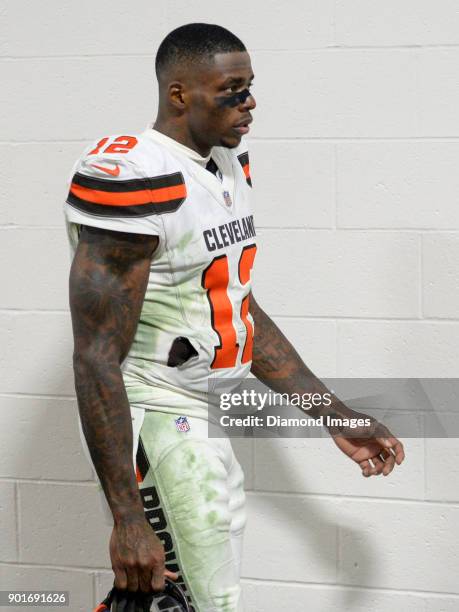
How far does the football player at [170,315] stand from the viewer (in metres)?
1.82

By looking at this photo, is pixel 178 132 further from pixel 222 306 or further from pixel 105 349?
pixel 105 349

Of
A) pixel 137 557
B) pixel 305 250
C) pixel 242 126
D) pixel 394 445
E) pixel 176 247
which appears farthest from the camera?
pixel 305 250

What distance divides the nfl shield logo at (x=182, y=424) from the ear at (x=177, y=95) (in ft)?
1.79

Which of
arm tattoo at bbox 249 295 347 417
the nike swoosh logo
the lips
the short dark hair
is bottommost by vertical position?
arm tattoo at bbox 249 295 347 417

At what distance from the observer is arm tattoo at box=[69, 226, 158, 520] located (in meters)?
1.81

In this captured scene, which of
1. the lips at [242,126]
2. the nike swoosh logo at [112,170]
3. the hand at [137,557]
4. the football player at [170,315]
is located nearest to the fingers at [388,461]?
the football player at [170,315]

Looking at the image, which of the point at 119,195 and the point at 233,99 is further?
the point at 233,99

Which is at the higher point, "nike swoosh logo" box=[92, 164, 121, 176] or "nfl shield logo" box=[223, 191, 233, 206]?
"nike swoosh logo" box=[92, 164, 121, 176]

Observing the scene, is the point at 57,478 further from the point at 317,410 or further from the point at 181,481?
the point at 181,481

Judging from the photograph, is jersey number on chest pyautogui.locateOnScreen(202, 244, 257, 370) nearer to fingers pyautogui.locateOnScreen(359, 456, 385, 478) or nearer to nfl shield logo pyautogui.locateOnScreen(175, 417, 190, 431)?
nfl shield logo pyautogui.locateOnScreen(175, 417, 190, 431)

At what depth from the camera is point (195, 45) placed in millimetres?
1946

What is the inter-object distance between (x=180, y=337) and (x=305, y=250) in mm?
863

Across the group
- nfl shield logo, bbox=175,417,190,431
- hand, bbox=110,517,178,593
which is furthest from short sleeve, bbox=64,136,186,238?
hand, bbox=110,517,178,593
